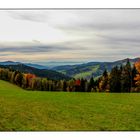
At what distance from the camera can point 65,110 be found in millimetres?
24641

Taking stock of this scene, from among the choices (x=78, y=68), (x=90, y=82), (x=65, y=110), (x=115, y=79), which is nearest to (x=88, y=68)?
(x=78, y=68)

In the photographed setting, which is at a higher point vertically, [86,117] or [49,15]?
[49,15]

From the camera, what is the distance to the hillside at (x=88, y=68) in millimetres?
24578

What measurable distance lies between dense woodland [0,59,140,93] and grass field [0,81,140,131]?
0.31ft

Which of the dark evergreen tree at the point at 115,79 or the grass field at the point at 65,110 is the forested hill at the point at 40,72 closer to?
the grass field at the point at 65,110

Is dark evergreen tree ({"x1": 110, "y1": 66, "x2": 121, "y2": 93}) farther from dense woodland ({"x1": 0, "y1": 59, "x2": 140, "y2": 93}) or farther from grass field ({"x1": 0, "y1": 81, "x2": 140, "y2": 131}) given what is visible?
grass field ({"x1": 0, "y1": 81, "x2": 140, "y2": 131})

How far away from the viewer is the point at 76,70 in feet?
80.9

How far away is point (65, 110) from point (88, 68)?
795mm

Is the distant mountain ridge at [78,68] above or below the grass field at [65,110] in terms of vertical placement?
above

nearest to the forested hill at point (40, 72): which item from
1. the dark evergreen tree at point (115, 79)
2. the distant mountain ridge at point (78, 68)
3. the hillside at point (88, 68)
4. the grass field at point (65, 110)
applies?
the distant mountain ridge at point (78, 68)

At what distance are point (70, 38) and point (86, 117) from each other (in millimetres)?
1332

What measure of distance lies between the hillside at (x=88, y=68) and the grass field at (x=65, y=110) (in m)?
0.33
